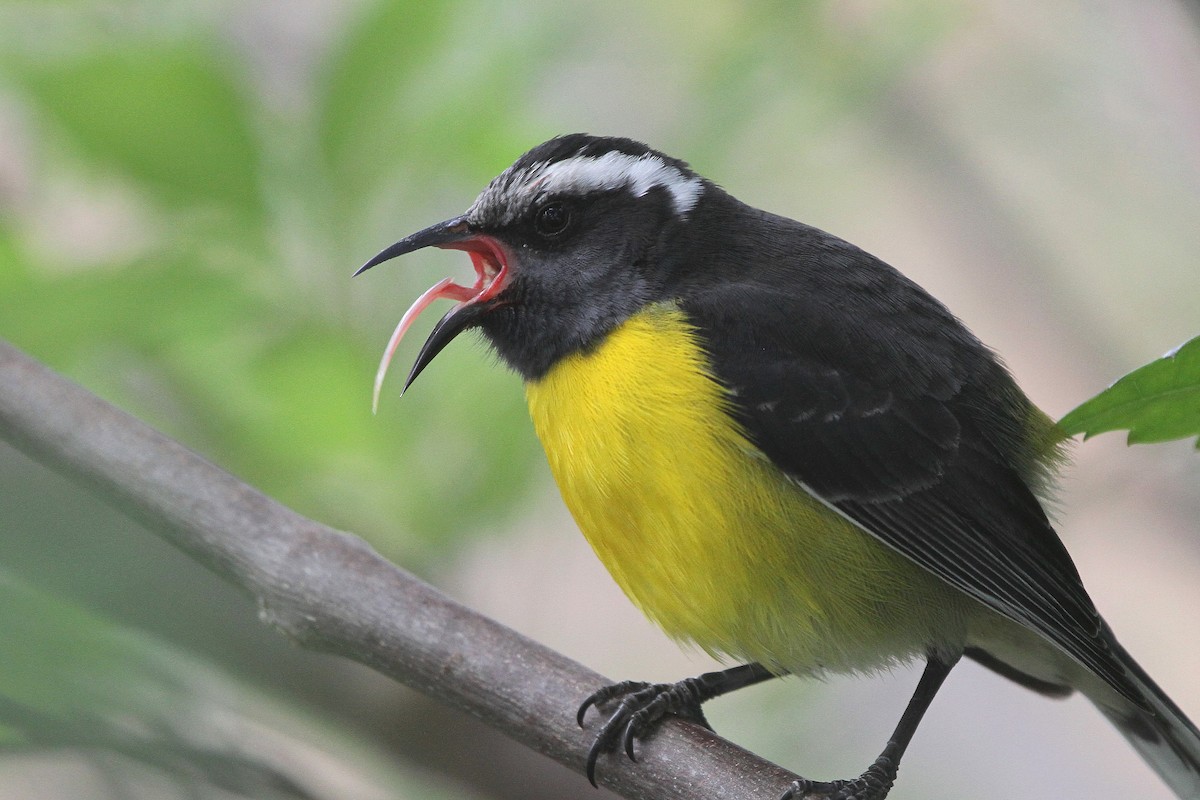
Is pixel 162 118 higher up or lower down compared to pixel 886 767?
higher up

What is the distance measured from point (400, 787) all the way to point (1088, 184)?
3.85 m

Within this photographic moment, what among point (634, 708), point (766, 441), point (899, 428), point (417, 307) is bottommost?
point (634, 708)

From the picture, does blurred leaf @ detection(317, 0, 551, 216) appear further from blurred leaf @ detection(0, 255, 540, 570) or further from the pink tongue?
blurred leaf @ detection(0, 255, 540, 570)

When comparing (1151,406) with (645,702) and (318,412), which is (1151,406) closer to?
(645,702)

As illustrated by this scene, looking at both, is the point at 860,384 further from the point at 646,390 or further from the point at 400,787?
the point at 400,787

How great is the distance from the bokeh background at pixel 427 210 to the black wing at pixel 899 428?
472mm

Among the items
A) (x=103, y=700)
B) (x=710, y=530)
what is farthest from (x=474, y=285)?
(x=103, y=700)


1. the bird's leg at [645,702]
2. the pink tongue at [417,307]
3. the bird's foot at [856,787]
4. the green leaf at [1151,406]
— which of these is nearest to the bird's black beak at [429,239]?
the pink tongue at [417,307]

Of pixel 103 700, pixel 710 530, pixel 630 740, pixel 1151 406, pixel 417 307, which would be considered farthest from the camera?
pixel 417 307

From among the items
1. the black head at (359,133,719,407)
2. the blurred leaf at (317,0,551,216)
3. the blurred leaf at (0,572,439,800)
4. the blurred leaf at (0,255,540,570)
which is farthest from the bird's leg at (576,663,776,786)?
the blurred leaf at (0,572,439,800)

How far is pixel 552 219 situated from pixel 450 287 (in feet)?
1.09

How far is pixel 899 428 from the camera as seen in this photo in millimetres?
3053

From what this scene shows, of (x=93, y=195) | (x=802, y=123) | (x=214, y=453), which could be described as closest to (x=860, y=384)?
(x=802, y=123)

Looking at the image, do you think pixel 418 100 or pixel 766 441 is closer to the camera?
pixel 766 441
